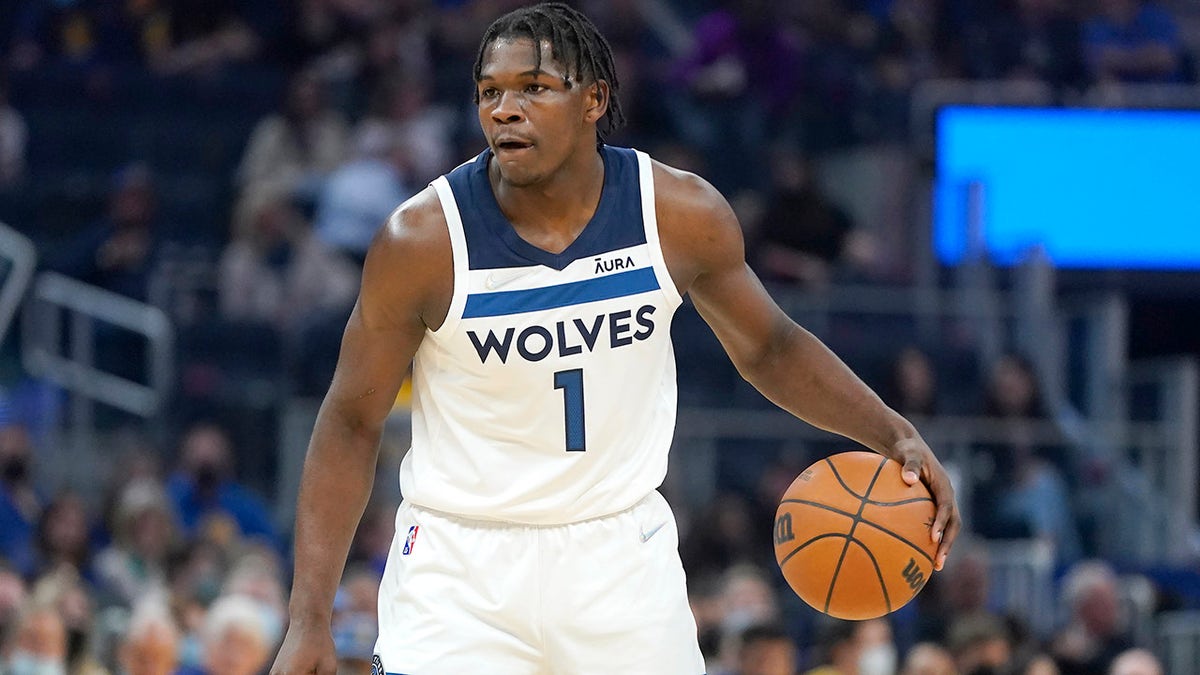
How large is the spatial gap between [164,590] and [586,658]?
530 cm

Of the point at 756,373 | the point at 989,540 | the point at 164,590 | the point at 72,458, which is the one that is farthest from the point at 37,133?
the point at 756,373

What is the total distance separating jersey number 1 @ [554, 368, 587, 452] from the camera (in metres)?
4.26

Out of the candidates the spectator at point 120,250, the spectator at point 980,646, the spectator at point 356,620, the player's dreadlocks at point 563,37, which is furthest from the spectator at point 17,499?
the player's dreadlocks at point 563,37

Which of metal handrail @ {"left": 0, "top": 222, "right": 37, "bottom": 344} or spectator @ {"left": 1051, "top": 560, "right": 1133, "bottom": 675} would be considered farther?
metal handrail @ {"left": 0, "top": 222, "right": 37, "bottom": 344}

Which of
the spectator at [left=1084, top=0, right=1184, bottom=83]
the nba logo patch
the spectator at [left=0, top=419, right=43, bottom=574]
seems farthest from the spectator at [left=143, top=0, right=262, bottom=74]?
the nba logo patch

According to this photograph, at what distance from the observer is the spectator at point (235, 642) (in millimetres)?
7383

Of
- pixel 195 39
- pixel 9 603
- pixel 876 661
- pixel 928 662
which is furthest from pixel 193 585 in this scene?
pixel 195 39

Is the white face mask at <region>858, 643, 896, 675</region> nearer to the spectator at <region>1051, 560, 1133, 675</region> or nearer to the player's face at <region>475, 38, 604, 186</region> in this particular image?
the spectator at <region>1051, 560, 1133, 675</region>

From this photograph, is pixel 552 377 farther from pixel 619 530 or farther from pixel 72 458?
pixel 72 458

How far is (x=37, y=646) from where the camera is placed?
767 centimetres

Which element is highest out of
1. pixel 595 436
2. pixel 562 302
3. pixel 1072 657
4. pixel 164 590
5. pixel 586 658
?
pixel 562 302

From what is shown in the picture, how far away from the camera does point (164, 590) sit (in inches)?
357

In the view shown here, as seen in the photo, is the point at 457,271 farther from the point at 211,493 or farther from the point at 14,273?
the point at 14,273

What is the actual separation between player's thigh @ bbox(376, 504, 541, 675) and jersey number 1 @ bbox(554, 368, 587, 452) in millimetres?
234
